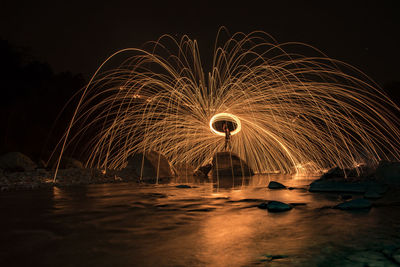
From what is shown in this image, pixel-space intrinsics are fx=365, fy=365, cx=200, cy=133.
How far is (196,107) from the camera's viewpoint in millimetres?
22547

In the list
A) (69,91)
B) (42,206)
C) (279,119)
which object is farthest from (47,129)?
(42,206)

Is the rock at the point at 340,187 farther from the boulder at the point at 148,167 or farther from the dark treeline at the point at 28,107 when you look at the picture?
the dark treeline at the point at 28,107

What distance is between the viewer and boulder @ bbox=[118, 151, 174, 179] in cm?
2177

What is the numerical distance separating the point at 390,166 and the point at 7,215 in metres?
14.2

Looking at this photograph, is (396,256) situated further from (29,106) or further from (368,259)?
(29,106)

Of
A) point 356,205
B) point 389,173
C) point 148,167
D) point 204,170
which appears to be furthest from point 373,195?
point 204,170

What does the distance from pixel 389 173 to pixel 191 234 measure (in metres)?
11.8

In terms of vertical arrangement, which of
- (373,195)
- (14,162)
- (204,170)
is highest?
(14,162)

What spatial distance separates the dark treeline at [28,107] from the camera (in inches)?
1173

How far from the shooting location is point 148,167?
22453 mm

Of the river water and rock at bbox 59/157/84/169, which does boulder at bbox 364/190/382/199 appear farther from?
rock at bbox 59/157/84/169

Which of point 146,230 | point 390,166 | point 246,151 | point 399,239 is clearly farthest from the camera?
point 246,151

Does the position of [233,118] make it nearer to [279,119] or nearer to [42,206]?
[279,119]

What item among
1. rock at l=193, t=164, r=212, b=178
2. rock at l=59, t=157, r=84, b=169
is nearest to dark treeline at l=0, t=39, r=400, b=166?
rock at l=59, t=157, r=84, b=169
